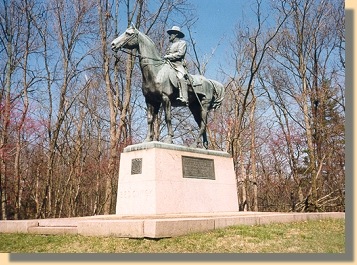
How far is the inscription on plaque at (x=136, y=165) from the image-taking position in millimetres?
9008

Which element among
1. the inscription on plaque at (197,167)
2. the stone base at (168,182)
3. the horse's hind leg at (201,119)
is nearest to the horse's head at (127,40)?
the stone base at (168,182)

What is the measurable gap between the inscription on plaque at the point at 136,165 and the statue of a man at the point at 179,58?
71.6 inches

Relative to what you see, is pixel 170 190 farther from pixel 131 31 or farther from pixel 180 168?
pixel 131 31

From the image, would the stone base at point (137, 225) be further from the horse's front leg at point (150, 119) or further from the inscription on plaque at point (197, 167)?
the horse's front leg at point (150, 119)

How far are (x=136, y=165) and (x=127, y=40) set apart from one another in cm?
286

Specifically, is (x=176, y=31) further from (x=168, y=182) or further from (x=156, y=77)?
(x=168, y=182)

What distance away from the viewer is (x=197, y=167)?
9.68m

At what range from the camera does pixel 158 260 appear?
6.10 m

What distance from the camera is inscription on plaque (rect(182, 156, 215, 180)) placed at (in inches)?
369

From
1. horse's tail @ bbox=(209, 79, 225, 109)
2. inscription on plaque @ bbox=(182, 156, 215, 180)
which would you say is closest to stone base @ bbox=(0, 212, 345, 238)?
inscription on plaque @ bbox=(182, 156, 215, 180)

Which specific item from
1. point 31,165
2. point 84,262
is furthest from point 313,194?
point 31,165

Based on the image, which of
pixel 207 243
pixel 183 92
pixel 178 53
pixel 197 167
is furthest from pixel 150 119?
pixel 207 243

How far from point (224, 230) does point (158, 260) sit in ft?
5.89

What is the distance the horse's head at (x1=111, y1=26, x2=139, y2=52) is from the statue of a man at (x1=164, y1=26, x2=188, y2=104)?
0.85 m
